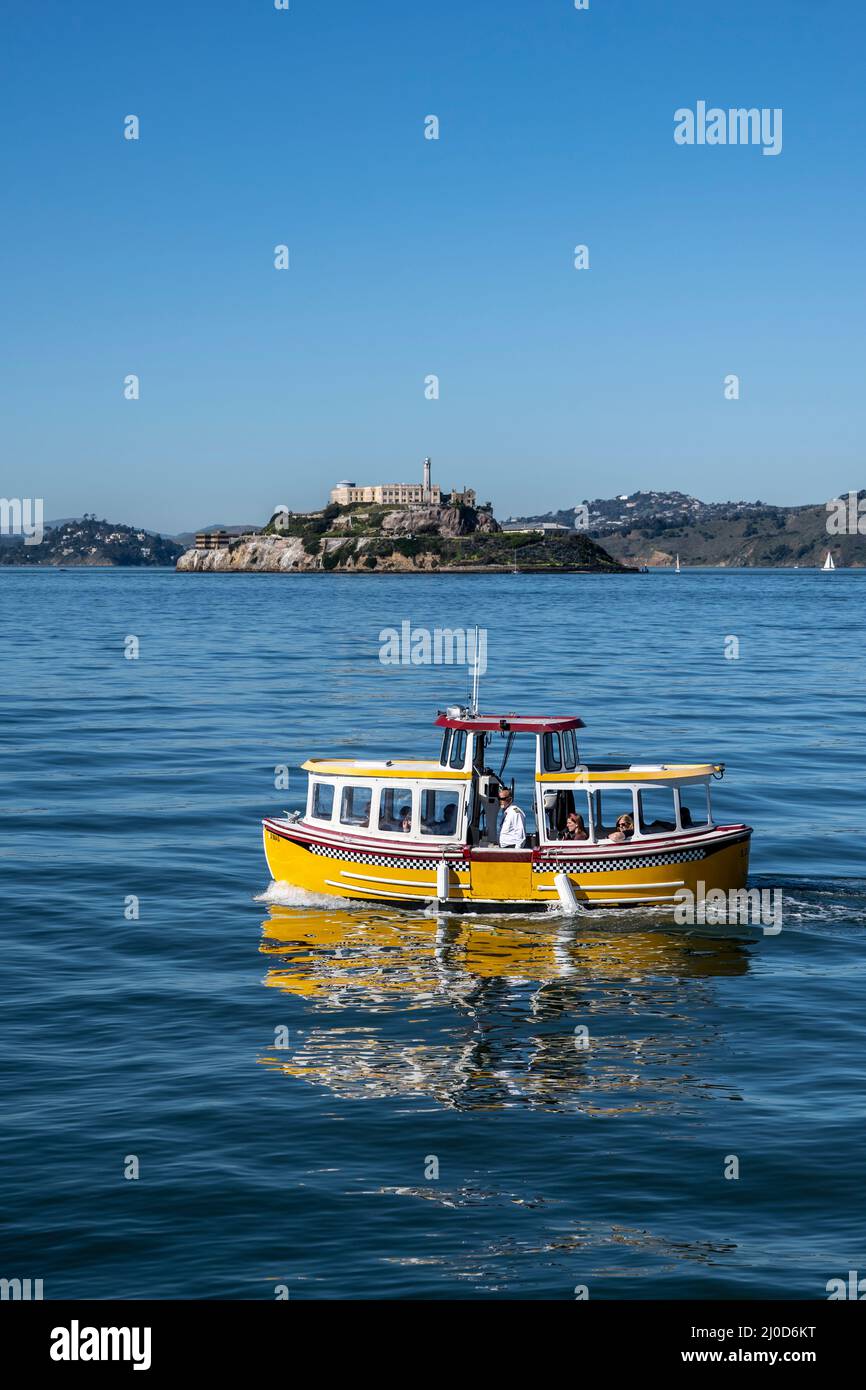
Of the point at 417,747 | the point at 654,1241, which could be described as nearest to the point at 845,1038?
the point at 654,1241

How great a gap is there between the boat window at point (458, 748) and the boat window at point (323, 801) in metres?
3.30

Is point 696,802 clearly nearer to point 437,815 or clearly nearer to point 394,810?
point 437,815

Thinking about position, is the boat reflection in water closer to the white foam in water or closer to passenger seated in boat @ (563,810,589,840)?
the white foam in water

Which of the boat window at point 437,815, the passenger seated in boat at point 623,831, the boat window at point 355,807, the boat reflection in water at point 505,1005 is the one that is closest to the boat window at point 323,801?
the boat window at point 355,807

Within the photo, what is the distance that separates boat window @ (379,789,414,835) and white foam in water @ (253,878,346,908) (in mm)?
2506

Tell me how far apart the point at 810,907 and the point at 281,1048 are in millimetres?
16723

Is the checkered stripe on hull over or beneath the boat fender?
over

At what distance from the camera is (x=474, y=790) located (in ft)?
118

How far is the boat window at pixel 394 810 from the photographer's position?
36125 millimetres

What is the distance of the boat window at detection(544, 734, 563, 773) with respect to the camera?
118ft

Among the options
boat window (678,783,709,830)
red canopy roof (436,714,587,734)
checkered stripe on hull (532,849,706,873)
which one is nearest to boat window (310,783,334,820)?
red canopy roof (436,714,587,734)
